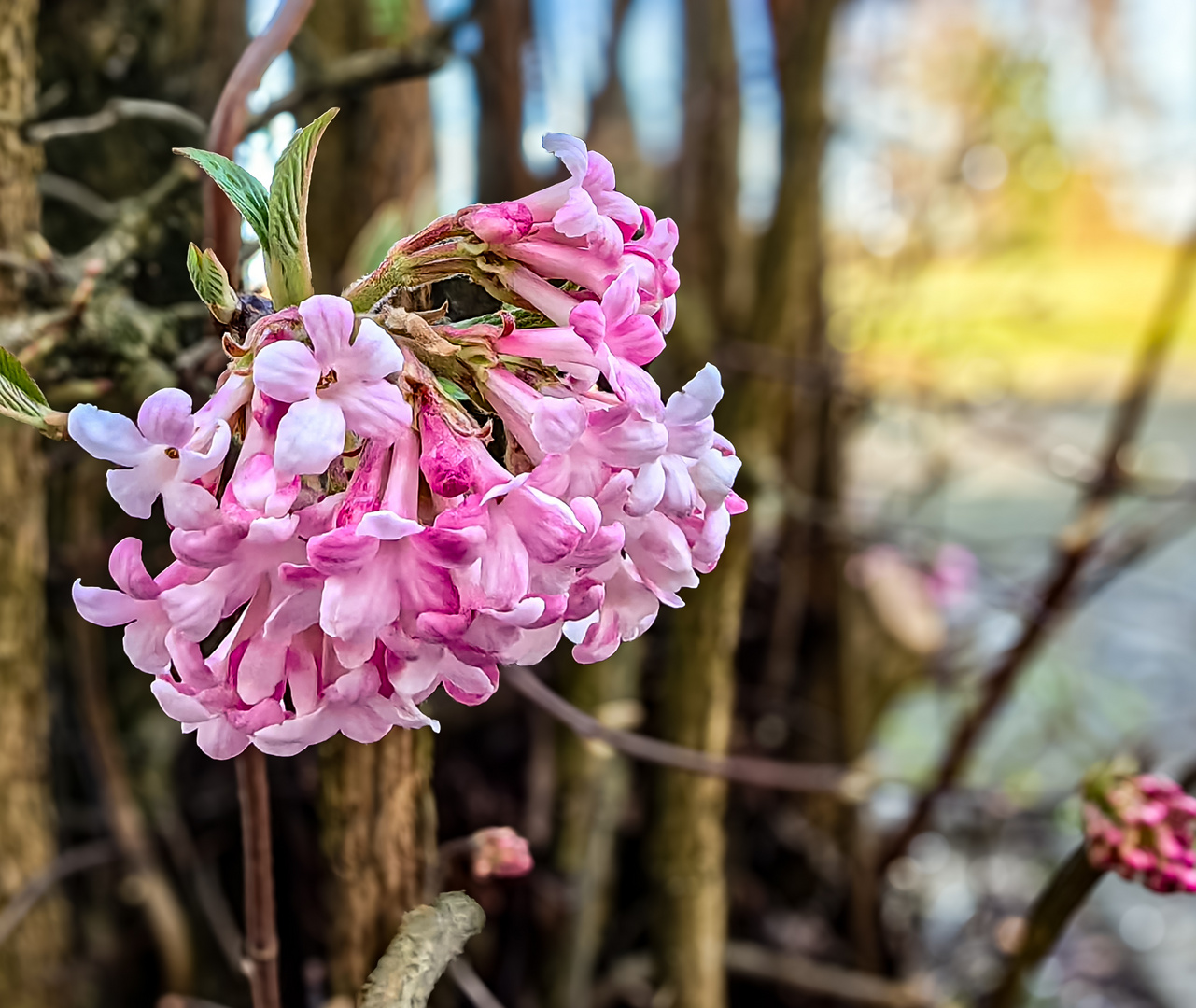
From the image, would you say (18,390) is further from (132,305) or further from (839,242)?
(839,242)

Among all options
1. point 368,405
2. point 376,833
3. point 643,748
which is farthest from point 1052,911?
point 368,405

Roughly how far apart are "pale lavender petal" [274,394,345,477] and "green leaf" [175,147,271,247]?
7cm

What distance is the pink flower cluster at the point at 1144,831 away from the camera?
38 cm

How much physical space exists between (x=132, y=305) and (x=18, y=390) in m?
0.16

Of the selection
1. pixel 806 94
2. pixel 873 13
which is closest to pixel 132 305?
pixel 806 94

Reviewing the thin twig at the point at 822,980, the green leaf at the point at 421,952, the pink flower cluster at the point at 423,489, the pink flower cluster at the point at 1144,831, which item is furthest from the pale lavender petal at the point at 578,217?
the thin twig at the point at 822,980

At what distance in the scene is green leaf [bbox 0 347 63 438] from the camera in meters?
0.22

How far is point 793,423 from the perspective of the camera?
1000 millimetres

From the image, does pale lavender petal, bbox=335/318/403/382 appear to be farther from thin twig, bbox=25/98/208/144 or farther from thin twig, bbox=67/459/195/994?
thin twig, bbox=67/459/195/994

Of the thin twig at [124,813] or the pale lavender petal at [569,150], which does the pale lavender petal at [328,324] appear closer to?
the pale lavender petal at [569,150]

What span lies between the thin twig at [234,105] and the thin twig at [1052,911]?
41cm

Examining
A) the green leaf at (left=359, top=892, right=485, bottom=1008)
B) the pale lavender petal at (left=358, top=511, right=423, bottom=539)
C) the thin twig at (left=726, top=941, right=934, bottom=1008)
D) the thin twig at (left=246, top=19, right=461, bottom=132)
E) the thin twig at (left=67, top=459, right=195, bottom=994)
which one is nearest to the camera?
the pale lavender petal at (left=358, top=511, right=423, bottom=539)

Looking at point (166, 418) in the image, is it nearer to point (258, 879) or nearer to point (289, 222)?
point (289, 222)

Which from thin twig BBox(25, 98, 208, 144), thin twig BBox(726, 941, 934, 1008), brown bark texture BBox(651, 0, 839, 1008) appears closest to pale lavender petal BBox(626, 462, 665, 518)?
thin twig BBox(25, 98, 208, 144)
